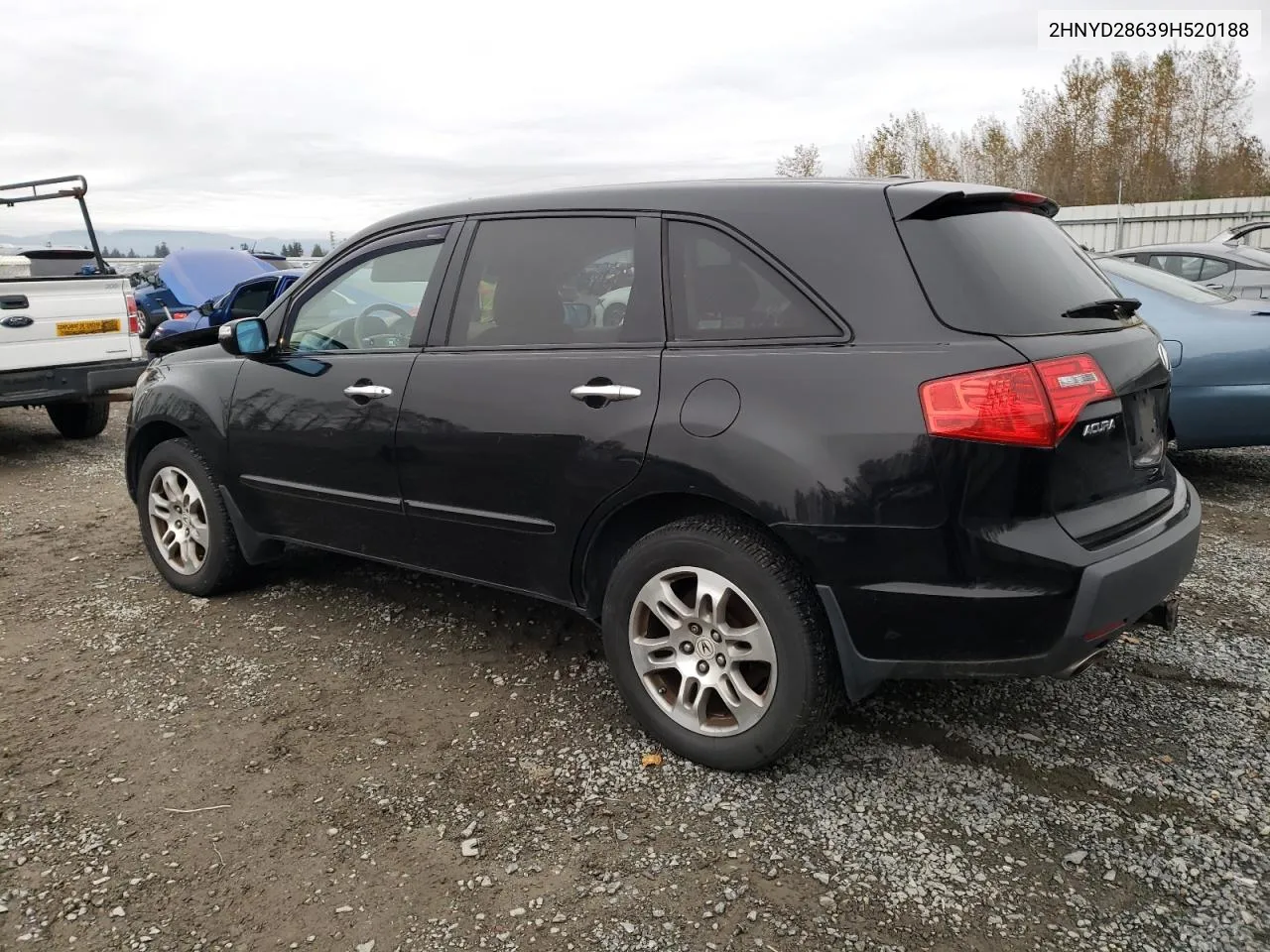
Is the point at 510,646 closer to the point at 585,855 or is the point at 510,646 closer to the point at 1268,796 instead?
the point at 585,855

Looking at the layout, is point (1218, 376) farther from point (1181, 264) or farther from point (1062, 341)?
point (1181, 264)

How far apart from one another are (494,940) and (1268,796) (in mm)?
2209

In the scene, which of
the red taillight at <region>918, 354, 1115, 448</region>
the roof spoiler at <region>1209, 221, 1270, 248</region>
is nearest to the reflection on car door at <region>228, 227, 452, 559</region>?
the red taillight at <region>918, 354, 1115, 448</region>

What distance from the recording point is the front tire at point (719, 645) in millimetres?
2756

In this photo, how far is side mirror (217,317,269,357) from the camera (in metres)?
4.07

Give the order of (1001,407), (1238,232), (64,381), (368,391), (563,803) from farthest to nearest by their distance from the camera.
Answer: (1238,232) < (64,381) < (368,391) < (563,803) < (1001,407)

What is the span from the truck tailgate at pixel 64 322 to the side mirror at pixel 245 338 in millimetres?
4555

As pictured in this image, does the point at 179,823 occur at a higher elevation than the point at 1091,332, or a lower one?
lower

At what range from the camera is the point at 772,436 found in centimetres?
270

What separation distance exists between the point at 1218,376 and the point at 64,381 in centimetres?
826

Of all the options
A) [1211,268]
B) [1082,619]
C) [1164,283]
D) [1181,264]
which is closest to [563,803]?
[1082,619]

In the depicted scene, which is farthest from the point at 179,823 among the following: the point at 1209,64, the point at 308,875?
the point at 1209,64

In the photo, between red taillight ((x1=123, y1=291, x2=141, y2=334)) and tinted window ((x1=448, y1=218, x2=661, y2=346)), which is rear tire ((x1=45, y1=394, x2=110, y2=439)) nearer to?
red taillight ((x1=123, y1=291, x2=141, y2=334))

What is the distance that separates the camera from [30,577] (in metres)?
5.07
